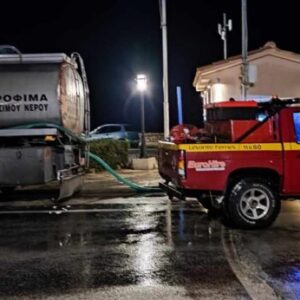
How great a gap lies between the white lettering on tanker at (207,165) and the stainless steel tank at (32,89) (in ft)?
12.6

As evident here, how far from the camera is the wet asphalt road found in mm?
6234

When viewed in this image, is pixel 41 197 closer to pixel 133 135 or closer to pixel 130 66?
pixel 133 135

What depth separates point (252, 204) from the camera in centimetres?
943

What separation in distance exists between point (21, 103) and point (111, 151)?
8911 mm

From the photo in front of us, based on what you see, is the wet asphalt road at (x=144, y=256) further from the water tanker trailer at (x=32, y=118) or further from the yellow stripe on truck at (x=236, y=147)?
the yellow stripe on truck at (x=236, y=147)

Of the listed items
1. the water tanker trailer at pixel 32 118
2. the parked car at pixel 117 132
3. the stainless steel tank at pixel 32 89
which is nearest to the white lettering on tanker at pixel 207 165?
the water tanker trailer at pixel 32 118

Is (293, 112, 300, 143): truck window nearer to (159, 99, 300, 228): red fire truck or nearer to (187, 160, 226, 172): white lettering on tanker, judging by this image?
Answer: (159, 99, 300, 228): red fire truck

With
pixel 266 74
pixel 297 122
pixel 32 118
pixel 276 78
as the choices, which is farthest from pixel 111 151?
pixel 297 122

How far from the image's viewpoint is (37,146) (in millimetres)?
12070

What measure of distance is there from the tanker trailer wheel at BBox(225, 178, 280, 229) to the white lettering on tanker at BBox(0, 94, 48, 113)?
4.55m

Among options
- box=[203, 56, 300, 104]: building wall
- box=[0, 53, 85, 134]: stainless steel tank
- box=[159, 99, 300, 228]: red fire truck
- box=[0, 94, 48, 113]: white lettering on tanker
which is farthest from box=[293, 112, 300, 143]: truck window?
box=[203, 56, 300, 104]: building wall

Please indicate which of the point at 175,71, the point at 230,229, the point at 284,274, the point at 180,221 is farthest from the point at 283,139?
the point at 175,71

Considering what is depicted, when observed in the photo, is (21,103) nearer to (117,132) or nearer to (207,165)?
(207,165)

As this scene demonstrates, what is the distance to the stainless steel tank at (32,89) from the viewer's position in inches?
470
